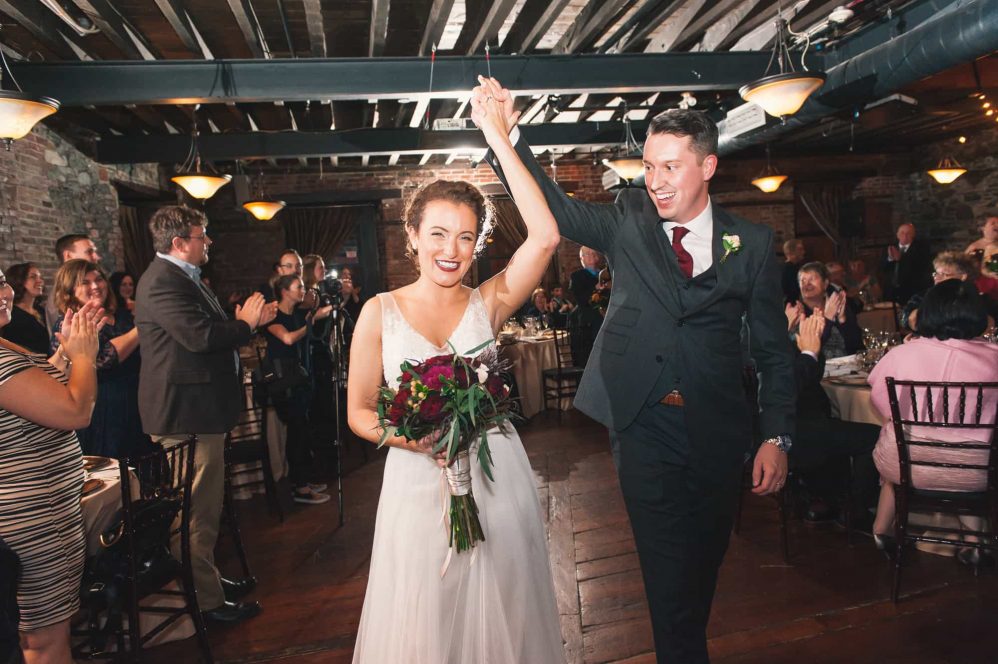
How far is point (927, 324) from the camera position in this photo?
312cm

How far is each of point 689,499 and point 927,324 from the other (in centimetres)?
202

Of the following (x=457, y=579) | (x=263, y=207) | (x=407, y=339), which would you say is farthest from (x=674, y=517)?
(x=263, y=207)

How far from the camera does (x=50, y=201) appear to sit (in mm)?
6781

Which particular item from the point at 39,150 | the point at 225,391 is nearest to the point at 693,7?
the point at 225,391

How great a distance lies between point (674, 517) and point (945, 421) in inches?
74.8

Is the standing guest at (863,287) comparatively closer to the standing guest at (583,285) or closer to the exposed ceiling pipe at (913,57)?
the exposed ceiling pipe at (913,57)

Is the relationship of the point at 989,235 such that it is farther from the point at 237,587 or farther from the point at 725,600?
the point at 237,587

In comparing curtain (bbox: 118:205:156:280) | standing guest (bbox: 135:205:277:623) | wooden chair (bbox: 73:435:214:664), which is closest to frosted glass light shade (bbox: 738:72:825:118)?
standing guest (bbox: 135:205:277:623)

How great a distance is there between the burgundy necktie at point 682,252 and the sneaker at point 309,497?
4.02 m

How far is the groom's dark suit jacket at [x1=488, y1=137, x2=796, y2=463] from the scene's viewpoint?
1822mm

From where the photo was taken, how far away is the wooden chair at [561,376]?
7.23 meters

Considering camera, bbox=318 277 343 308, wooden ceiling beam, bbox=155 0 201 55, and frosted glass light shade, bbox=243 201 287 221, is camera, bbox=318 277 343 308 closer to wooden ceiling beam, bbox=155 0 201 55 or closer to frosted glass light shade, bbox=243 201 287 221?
wooden ceiling beam, bbox=155 0 201 55

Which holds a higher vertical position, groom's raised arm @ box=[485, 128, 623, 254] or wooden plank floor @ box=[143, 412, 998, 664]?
groom's raised arm @ box=[485, 128, 623, 254]

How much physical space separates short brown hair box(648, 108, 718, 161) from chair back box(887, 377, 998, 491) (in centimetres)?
181
